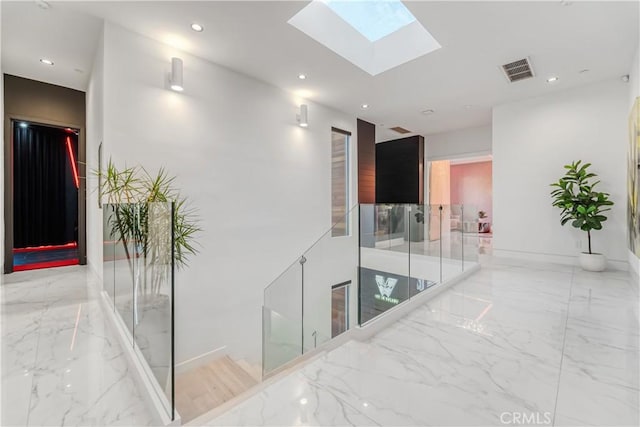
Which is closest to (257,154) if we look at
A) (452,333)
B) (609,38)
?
(452,333)

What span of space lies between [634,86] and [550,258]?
2.86m

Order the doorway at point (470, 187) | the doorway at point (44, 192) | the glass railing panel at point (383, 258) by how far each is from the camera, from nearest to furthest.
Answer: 1. the glass railing panel at point (383, 258)
2. the doorway at point (44, 192)
3. the doorway at point (470, 187)

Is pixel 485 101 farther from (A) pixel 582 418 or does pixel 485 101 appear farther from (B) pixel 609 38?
(A) pixel 582 418

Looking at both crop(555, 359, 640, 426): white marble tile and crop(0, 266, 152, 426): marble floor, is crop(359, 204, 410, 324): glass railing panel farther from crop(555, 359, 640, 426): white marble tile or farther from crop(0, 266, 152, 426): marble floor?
crop(0, 266, 152, 426): marble floor

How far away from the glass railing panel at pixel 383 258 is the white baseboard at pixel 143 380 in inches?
Answer: 66.9

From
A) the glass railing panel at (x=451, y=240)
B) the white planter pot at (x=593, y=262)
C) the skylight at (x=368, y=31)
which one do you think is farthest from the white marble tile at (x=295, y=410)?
the white planter pot at (x=593, y=262)

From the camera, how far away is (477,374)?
1801 millimetres

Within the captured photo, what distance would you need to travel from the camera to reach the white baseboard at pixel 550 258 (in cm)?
444

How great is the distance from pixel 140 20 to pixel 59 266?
4.36 metres

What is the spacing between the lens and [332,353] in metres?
2.08

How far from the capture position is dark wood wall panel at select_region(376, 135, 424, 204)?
A: 8.01 meters

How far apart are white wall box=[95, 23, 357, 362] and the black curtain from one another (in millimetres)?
4446

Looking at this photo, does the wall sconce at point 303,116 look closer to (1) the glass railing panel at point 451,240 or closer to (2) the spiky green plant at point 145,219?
(2) the spiky green plant at point 145,219

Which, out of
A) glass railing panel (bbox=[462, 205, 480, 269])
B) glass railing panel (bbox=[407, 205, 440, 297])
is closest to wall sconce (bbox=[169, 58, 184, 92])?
glass railing panel (bbox=[407, 205, 440, 297])
